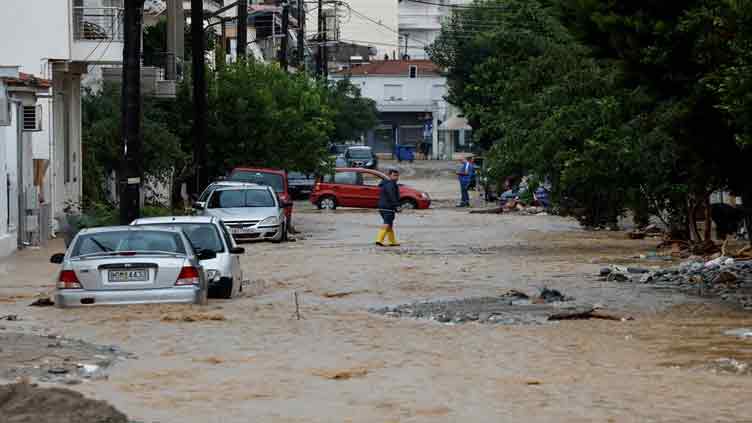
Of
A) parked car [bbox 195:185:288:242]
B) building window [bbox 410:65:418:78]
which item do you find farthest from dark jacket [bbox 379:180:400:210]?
building window [bbox 410:65:418:78]

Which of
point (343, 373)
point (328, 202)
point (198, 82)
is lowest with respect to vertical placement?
point (328, 202)

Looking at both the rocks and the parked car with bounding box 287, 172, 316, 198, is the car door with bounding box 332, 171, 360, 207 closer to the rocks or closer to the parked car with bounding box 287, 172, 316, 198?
the parked car with bounding box 287, 172, 316, 198

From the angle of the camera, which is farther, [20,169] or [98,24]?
[98,24]

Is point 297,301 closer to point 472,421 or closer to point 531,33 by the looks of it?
point 472,421

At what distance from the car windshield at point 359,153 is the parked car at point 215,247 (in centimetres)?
6286

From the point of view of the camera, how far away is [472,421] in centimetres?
1138

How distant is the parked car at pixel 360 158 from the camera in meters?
84.5

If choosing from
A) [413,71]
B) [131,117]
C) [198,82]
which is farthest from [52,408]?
[413,71]

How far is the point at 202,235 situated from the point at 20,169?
1240 cm

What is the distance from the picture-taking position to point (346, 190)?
58188 millimetres

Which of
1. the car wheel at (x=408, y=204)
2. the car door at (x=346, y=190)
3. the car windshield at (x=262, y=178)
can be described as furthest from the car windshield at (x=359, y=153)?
the car windshield at (x=262, y=178)

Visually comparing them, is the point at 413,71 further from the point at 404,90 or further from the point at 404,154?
the point at 404,154

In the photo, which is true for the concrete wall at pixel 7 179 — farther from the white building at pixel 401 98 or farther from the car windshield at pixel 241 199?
the white building at pixel 401 98

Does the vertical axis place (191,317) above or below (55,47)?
below
